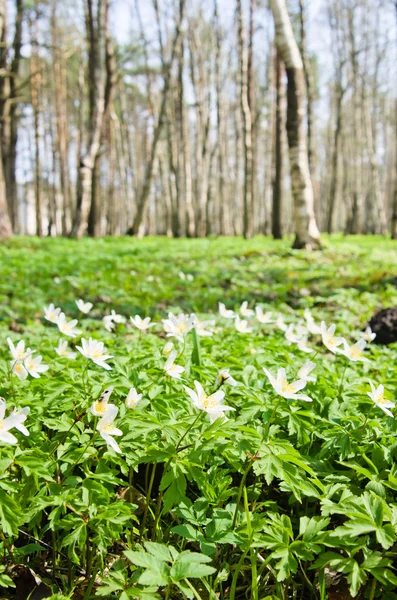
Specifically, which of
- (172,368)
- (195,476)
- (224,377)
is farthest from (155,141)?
(195,476)

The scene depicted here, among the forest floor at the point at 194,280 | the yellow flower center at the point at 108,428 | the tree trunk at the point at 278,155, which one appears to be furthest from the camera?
the tree trunk at the point at 278,155

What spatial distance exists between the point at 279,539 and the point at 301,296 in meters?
4.46

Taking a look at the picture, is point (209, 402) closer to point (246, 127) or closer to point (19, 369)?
point (19, 369)

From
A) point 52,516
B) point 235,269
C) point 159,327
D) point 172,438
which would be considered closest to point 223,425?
point 172,438

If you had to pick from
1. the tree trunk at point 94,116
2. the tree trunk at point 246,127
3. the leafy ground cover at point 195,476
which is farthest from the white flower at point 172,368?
the tree trunk at point 246,127

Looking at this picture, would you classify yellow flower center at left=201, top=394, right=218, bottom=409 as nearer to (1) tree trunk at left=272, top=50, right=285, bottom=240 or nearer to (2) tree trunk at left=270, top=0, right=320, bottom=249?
(2) tree trunk at left=270, top=0, right=320, bottom=249

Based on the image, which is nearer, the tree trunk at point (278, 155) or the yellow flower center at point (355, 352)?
the yellow flower center at point (355, 352)

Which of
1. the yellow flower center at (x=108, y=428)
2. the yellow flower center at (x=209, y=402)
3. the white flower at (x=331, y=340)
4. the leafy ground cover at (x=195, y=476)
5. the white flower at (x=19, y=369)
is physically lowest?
the leafy ground cover at (x=195, y=476)

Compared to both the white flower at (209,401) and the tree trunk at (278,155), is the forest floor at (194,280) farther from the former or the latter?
the tree trunk at (278,155)

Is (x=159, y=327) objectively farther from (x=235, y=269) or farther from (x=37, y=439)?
(x=235, y=269)

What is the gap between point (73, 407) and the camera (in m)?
1.74

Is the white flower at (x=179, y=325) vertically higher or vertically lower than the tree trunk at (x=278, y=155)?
lower

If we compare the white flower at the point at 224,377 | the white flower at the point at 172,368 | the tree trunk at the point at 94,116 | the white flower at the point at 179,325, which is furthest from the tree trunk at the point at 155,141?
the white flower at the point at 224,377

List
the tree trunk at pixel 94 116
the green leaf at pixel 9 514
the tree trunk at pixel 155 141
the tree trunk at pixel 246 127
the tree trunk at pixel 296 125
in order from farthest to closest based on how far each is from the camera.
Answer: the tree trunk at pixel 246 127, the tree trunk at pixel 155 141, the tree trunk at pixel 94 116, the tree trunk at pixel 296 125, the green leaf at pixel 9 514
